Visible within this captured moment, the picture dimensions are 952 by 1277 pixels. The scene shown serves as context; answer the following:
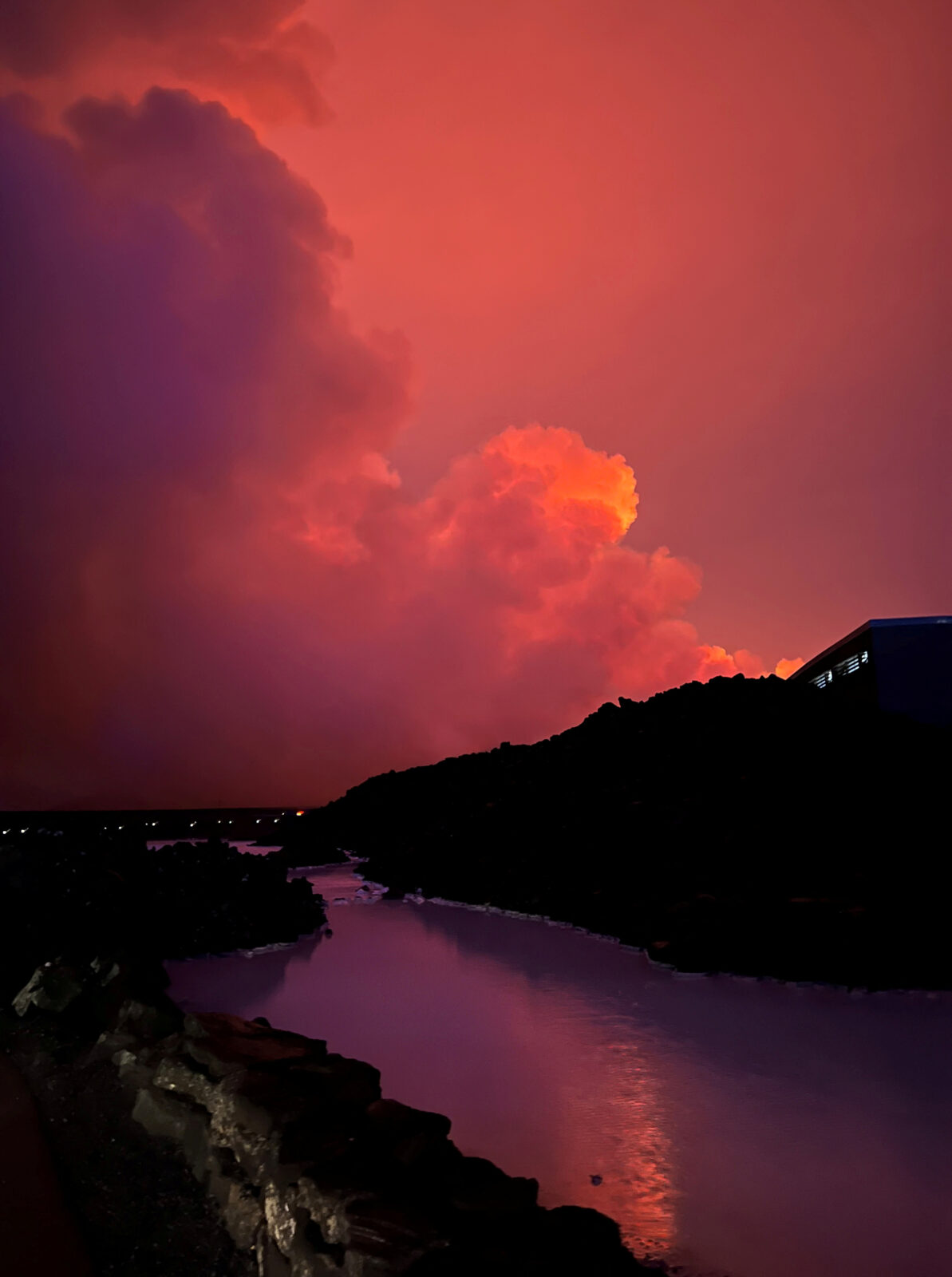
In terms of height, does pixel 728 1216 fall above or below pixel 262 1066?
below

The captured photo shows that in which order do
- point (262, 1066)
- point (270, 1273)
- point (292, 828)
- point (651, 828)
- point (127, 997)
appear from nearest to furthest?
point (270, 1273)
point (262, 1066)
point (127, 997)
point (651, 828)
point (292, 828)

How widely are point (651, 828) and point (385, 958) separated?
4.85 m

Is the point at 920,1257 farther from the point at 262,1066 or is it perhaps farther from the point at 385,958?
the point at 385,958

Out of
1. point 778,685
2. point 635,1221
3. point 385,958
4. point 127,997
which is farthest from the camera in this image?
point 778,685

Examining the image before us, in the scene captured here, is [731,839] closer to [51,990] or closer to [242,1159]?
[51,990]

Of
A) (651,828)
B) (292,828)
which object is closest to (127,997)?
(651,828)

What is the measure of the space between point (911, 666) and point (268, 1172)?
1904 centimetres

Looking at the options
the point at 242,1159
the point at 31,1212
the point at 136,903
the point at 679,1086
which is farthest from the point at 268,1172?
the point at 136,903

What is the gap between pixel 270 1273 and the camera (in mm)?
2523

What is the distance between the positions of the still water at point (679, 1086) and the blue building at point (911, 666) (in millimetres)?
12979

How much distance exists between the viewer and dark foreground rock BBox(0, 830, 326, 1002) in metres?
7.28

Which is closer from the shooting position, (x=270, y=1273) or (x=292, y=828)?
(x=270, y=1273)

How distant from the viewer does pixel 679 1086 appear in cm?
417

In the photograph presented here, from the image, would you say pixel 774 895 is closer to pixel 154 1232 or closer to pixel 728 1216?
pixel 728 1216
